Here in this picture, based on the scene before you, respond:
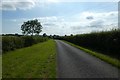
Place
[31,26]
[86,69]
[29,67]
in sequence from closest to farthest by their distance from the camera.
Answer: [86,69] → [29,67] → [31,26]

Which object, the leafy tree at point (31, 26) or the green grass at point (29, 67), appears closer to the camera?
the green grass at point (29, 67)

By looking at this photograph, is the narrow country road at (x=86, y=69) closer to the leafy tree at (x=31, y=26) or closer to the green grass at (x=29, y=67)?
the green grass at (x=29, y=67)

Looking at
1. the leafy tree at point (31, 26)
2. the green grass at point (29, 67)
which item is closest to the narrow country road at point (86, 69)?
the green grass at point (29, 67)

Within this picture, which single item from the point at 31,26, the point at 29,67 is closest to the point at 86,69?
the point at 29,67

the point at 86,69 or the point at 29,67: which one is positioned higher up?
the point at 86,69

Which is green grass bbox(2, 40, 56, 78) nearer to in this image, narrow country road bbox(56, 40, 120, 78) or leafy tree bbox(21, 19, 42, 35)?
narrow country road bbox(56, 40, 120, 78)

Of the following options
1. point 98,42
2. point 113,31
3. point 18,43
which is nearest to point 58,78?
point 113,31

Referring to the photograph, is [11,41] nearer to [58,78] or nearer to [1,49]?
[1,49]

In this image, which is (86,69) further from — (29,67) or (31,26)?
(31,26)

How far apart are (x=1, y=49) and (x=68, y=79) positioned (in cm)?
2074

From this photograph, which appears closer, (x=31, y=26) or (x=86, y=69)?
(x=86, y=69)

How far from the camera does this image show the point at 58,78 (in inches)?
407

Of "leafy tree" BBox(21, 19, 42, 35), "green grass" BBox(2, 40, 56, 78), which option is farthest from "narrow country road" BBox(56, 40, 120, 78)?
"leafy tree" BBox(21, 19, 42, 35)

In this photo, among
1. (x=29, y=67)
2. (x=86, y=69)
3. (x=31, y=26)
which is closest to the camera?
(x=86, y=69)
